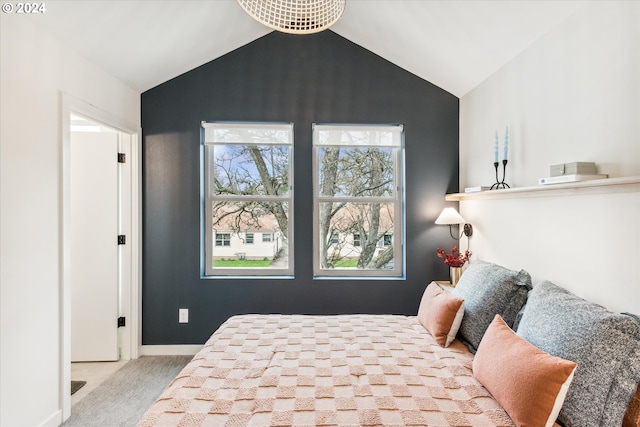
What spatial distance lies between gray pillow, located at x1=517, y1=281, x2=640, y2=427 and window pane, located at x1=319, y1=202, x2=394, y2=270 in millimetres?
1895

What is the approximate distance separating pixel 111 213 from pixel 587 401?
3.38 m

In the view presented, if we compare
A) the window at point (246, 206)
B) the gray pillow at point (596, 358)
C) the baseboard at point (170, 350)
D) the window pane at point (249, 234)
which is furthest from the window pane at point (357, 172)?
the gray pillow at point (596, 358)

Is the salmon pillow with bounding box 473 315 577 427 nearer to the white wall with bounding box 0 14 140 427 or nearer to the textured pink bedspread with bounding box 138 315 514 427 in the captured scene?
the textured pink bedspread with bounding box 138 315 514 427

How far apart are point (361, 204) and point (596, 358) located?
87.8 inches

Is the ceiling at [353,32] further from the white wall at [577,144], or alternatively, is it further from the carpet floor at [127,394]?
the carpet floor at [127,394]

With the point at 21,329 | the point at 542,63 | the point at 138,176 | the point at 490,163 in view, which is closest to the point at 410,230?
the point at 490,163

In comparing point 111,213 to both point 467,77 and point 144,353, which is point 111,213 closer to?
point 144,353

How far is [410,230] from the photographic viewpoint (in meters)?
3.14

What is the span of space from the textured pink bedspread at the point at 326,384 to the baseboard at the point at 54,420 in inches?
45.7

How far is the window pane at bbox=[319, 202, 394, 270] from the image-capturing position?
3223 mm

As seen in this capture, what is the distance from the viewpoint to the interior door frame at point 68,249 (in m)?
2.12

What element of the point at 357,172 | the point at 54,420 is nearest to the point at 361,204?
the point at 357,172

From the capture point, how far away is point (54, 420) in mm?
2061

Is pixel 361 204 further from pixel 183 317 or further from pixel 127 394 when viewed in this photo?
pixel 127 394
